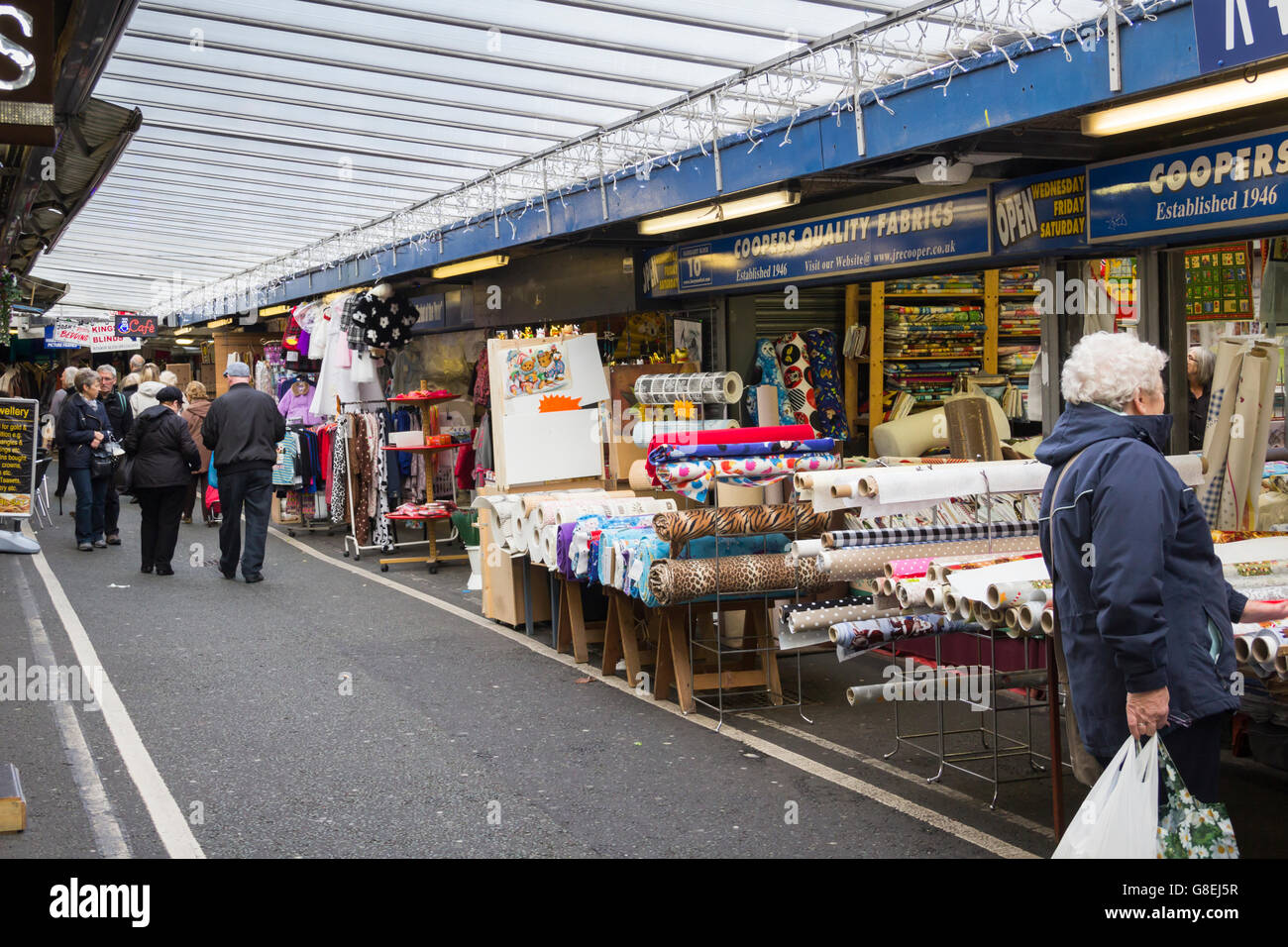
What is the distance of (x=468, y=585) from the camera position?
11273 mm

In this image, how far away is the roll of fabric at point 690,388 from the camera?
9016 mm

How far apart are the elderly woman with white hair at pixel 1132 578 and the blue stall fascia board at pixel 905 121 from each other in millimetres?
1977

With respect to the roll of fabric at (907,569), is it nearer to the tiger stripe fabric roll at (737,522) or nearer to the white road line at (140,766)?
the tiger stripe fabric roll at (737,522)

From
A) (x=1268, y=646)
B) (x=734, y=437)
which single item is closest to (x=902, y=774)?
(x=734, y=437)

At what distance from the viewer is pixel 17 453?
13477 mm

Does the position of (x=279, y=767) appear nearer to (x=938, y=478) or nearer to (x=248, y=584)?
(x=938, y=478)

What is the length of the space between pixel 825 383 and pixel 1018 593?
21.3 ft

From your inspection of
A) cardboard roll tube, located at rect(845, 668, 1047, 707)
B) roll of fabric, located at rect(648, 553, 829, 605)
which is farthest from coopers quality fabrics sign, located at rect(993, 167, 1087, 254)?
cardboard roll tube, located at rect(845, 668, 1047, 707)

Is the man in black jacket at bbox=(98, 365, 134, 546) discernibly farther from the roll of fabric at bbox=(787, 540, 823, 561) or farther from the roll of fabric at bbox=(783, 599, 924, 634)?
the roll of fabric at bbox=(783, 599, 924, 634)

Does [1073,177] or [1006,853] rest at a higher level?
[1073,177]

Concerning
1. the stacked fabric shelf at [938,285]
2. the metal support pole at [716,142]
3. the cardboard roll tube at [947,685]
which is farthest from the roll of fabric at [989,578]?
the stacked fabric shelf at [938,285]

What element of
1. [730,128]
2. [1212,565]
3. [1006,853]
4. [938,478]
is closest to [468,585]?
[730,128]

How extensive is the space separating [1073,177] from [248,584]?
313 inches

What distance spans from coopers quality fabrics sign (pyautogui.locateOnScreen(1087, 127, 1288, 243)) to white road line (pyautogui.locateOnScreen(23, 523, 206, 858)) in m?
5.46
